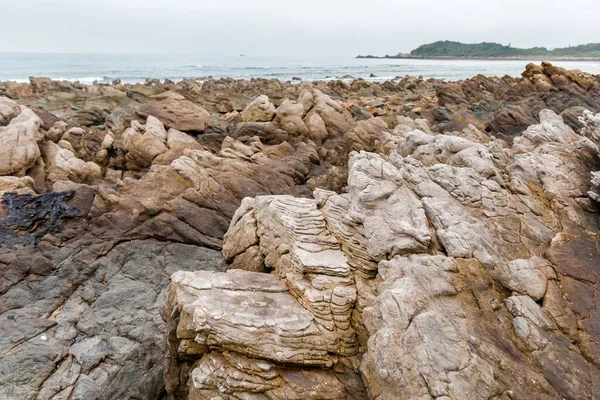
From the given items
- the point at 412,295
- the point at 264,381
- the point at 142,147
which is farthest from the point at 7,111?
the point at 412,295

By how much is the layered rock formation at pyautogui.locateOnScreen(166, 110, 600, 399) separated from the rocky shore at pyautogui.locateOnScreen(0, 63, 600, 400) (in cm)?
4

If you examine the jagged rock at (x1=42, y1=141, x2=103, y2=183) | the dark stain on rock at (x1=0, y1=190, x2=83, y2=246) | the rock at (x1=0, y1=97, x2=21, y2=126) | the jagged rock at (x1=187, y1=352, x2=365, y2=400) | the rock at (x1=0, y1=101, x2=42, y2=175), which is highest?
the rock at (x1=0, y1=97, x2=21, y2=126)

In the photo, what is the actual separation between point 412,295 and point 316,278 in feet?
7.65

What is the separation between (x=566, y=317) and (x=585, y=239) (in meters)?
2.80

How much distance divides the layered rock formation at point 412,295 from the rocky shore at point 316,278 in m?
0.04

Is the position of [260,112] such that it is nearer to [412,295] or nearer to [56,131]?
[56,131]

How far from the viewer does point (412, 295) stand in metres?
7.60

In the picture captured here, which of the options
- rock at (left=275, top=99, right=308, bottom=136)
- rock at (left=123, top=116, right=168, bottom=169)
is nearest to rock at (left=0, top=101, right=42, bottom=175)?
rock at (left=123, top=116, right=168, bottom=169)

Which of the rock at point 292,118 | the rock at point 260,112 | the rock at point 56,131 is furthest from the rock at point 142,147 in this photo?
the rock at point 292,118

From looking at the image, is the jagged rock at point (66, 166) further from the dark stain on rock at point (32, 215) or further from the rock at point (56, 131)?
the dark stain on rock at point (32, 215)

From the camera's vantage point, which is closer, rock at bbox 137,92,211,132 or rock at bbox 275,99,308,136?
rock at bbox 275,99,308,136

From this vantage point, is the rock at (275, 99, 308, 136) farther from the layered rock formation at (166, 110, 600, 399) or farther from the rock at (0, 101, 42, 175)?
the rock at (0, 101, 42, 175)

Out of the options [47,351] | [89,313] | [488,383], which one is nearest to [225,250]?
[89,313]

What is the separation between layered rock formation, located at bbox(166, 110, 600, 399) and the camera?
Answer: 6.73m
